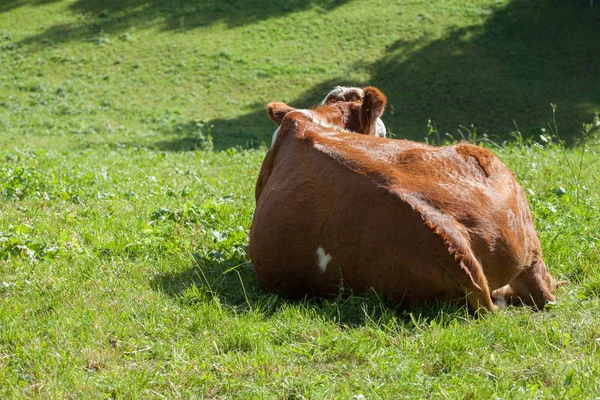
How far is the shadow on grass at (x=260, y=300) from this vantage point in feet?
13.2

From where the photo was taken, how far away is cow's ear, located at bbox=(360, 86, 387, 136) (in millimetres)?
5789

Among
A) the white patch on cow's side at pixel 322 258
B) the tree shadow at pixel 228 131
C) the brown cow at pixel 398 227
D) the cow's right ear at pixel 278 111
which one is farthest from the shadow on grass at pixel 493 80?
the white patch on cow's side at pixel 322 258

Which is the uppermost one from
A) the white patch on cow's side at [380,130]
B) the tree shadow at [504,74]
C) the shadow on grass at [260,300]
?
the white patch on cow's side at [380,130]

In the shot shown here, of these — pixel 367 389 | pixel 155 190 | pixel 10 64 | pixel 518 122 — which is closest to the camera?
pixel 367 389

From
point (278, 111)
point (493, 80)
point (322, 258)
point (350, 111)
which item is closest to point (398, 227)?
point (322, 258)

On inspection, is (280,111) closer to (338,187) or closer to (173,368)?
(338,187)

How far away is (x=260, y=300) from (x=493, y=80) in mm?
18271

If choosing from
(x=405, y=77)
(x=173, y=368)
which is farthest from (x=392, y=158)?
(x=405, y=77)

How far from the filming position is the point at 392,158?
443cm

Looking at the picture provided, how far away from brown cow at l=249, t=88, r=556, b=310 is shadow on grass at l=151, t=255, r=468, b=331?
8cm

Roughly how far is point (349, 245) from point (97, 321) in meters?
1.52

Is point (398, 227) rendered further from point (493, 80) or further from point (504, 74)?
point (504, 74)

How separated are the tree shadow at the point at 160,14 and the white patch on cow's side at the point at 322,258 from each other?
22185 mm

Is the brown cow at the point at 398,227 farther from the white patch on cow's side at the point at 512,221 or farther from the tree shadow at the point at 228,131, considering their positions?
the tree shadow at the point at 228,131
